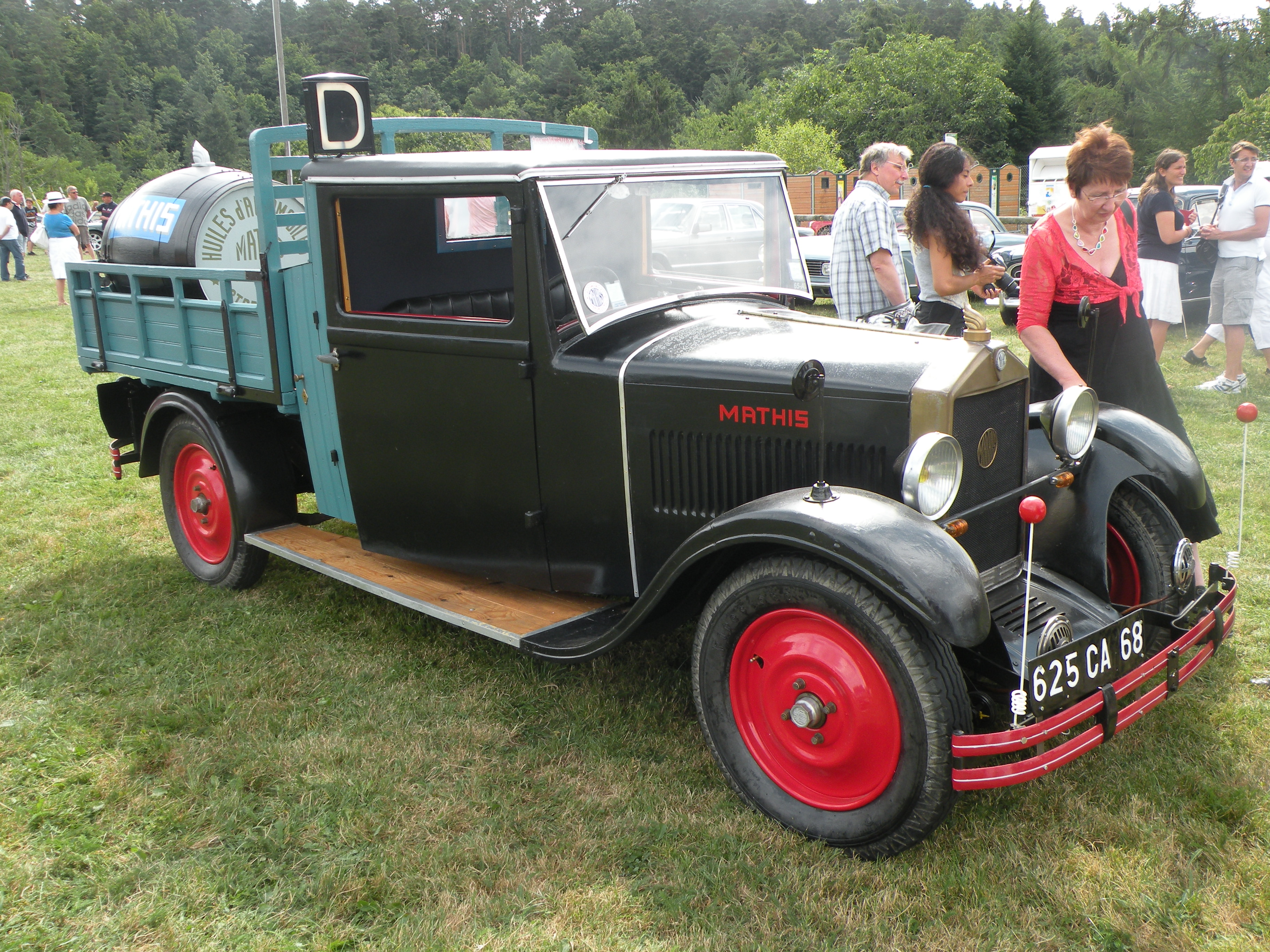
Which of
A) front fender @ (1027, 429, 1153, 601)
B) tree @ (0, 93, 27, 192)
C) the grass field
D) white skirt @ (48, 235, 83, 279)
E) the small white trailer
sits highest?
tree @ (0, 93, 27, 192)

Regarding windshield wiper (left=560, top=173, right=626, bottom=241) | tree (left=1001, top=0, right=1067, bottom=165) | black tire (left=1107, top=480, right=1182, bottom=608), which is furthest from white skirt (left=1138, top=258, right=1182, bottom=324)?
tree (left=1001, top=0, right=1067, bottom=165)

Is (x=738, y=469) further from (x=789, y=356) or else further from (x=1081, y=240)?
(x=1081, y=240)

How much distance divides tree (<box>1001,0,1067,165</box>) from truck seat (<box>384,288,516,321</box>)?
177 feet

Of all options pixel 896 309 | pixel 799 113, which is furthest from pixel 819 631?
pixel 799 113

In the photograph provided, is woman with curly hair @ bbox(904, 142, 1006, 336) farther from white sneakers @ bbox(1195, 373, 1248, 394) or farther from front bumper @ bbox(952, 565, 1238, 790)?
white sneakers @ bbox(1195, 373, 1248, 394)

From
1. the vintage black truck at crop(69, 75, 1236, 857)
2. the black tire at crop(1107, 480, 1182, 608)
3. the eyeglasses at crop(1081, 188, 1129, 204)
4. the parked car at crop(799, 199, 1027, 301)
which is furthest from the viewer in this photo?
the parked car at crop(799, 199, 1027, 301)

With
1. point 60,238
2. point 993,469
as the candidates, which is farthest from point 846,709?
point 60,238

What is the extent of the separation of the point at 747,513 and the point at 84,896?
203 centimetres

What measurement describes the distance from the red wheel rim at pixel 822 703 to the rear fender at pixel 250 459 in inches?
102

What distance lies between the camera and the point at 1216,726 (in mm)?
3176

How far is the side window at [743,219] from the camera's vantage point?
12.3ft

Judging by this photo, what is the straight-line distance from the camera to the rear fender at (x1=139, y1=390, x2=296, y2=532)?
14.5 ft

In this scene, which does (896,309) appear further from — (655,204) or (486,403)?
(486,403)

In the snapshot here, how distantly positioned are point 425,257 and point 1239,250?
6771 mm
